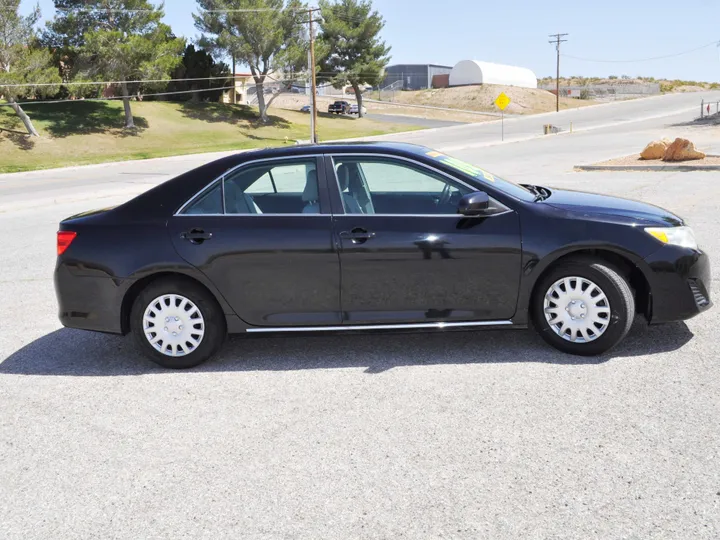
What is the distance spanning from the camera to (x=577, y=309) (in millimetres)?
5148

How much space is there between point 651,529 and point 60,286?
4.34 metres

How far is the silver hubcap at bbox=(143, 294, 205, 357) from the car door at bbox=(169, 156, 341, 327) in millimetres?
291

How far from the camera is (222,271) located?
17.4 ft

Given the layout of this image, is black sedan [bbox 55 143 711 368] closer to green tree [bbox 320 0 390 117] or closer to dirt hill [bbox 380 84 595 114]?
green tree [bbox 320 0 390 117]

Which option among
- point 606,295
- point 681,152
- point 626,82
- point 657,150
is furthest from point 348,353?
point 626,82

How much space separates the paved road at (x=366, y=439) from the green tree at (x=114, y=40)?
144 ft

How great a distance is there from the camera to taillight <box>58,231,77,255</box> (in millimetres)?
A: 5492

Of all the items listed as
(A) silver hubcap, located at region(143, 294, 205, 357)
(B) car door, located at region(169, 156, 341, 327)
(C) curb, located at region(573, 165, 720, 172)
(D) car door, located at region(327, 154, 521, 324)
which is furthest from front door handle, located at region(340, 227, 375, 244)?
(C) curb, located at region(573, 165, 720, 172)

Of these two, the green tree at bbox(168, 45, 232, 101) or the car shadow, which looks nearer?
the car shadow

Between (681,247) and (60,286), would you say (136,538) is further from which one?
(681,247)

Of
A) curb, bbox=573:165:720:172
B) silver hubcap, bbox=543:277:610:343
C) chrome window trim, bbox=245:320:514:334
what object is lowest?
curb, bbox=573:165:720:172

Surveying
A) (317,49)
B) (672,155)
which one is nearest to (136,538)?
(672,155)

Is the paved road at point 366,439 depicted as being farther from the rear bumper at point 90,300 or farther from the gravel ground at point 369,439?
the rear bumper at point 90,300

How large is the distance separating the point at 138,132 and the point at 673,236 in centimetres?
4733
